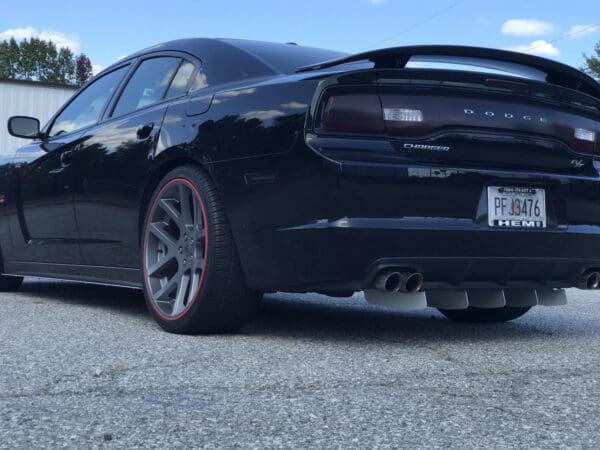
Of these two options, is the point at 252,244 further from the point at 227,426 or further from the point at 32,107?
the point at 32,107

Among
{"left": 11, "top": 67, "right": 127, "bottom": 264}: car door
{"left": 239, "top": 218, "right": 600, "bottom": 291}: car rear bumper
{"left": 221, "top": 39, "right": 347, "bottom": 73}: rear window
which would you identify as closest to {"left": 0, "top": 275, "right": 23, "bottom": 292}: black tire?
{"left": 11, "top": 67, "right": 127, "bottom": 264}: car door

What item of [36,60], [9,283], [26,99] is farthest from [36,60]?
[9,283]

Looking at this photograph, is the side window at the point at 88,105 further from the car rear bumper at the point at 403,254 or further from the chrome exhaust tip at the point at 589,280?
the chrome exhaust tip at the point at 589,280

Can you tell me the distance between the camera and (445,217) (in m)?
3.45

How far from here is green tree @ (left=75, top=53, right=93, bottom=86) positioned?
86188 mm

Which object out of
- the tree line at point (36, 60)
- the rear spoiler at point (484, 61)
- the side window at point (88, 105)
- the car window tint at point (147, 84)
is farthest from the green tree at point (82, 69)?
the rear spoiler at point (484, 61)

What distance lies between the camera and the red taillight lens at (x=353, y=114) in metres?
3.39

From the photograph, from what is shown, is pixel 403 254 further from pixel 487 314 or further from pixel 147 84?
pixel 147 84

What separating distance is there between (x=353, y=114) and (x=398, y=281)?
2.28ft

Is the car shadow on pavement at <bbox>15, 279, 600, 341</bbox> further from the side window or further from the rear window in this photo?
the rear window

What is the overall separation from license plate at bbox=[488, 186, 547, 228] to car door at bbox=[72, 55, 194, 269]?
1659 mm

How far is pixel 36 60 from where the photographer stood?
8200 cm

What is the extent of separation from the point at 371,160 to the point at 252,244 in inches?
24.9

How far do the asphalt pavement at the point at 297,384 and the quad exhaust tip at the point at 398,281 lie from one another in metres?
0.27
